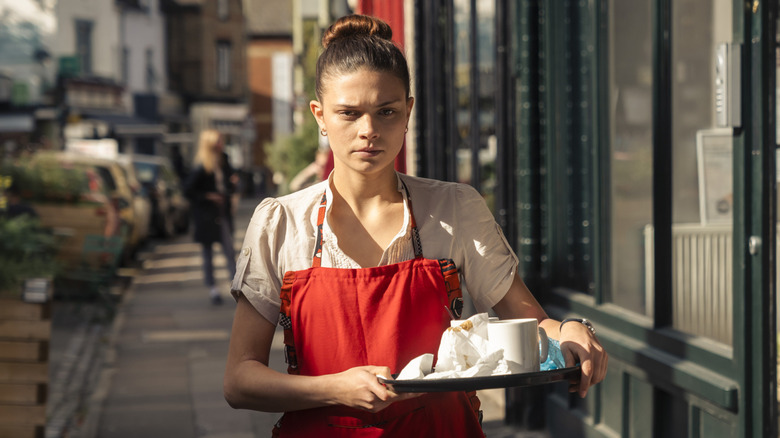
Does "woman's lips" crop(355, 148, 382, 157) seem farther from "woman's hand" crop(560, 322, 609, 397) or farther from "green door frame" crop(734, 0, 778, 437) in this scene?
"green door frame" crop(734, 0, 778, 437)

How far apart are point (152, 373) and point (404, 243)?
6329 mm

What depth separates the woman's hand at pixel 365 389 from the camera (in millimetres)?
1887

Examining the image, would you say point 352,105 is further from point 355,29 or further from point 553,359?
point 553,359

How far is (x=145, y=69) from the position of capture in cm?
4619

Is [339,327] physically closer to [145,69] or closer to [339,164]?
[339,164]

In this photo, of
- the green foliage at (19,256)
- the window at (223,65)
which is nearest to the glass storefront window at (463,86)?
the green foliage at (19,256)

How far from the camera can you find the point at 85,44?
4019 centimetres

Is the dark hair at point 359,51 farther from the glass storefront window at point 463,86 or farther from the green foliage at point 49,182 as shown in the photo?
the green foliage at point 49,182

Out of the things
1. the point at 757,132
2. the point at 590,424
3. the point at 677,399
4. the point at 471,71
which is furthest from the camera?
the point at 471,71

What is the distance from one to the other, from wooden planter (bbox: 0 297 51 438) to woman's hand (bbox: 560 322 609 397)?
3.83 metres

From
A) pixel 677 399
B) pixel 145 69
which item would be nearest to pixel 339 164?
pixel 677 399

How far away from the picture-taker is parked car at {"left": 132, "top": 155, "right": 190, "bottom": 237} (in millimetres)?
20016

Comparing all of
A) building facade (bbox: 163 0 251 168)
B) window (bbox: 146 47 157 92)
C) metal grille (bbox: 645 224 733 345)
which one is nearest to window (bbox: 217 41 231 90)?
building facade (bbox: 163 0 251 168)

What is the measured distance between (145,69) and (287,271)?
A: 150ft
